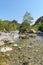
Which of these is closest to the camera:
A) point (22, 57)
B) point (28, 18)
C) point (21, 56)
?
point (22, 57)

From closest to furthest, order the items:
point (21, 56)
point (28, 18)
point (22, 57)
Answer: point (22, 57) → point (21, 56) → point (28, 18)

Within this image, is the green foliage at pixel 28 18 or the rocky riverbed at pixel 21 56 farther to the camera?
the green foliage at pixel 28 18

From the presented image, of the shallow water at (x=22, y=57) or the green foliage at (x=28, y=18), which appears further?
the green foliage at (x=28, y=18)

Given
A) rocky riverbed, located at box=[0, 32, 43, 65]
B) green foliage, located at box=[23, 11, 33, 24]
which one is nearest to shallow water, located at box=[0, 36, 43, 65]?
rocky riverbed, located at box=[0, 32, 43, 65]

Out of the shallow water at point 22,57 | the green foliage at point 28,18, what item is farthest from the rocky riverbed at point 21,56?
the green foliage at point 28,18

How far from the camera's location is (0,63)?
1567cm

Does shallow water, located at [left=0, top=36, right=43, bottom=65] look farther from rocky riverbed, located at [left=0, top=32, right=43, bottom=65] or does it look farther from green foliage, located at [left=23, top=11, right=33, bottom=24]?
green foliage, located at [left=23, top=11, right=33, bottom=24]

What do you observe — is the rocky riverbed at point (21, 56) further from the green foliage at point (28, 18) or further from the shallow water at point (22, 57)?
the green foliage at point (28, 18)

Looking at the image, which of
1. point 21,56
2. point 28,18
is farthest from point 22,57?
point 28,18

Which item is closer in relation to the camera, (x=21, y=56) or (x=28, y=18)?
(x=21, y=56)

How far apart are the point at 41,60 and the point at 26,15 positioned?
96.8m

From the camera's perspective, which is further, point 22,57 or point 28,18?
point 28,18

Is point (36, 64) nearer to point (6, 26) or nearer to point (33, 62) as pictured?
point (33, 62)

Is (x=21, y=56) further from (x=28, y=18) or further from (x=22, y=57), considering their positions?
(x=28, y=18)
